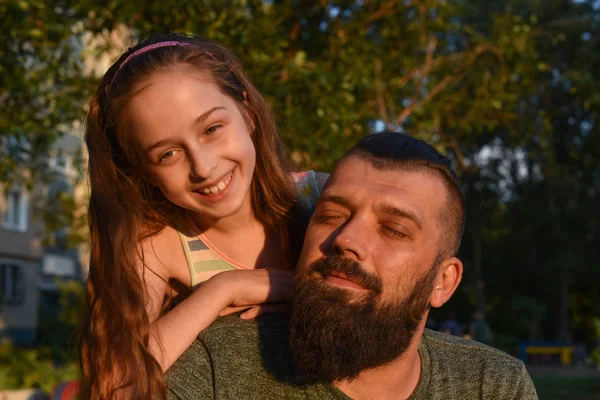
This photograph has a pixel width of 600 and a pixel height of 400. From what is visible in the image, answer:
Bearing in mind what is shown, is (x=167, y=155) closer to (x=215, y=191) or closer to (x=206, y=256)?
(x=215, y=191)

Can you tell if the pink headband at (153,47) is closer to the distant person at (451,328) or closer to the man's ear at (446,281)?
the man's ear at (446,281)

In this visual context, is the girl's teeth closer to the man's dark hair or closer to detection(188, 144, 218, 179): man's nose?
detection(188, 144, 218, 179): man's nose

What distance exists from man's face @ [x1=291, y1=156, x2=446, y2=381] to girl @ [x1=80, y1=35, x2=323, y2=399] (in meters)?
0.39

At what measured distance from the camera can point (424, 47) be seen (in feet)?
39.5

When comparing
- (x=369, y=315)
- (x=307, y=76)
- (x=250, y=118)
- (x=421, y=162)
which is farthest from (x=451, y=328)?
(x=369, y=315)

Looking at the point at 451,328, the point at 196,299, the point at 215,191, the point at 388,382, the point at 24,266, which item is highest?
the point at 215,191

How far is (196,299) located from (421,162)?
84 cm

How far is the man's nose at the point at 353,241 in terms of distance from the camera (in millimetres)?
2791

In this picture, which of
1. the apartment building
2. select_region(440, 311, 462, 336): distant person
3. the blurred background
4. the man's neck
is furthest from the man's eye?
the apartment building

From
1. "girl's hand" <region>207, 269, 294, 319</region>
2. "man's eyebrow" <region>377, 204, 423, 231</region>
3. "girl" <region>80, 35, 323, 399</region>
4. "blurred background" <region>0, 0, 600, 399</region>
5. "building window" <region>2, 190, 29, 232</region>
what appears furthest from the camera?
"building window" <region>2, 190, 29, 232</region>

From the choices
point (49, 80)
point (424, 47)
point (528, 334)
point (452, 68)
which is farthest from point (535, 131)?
point (528, 334)

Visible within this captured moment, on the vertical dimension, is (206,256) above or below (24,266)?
above

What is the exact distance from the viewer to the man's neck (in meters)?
2.91

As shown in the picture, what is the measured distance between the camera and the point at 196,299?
10.1 ft
